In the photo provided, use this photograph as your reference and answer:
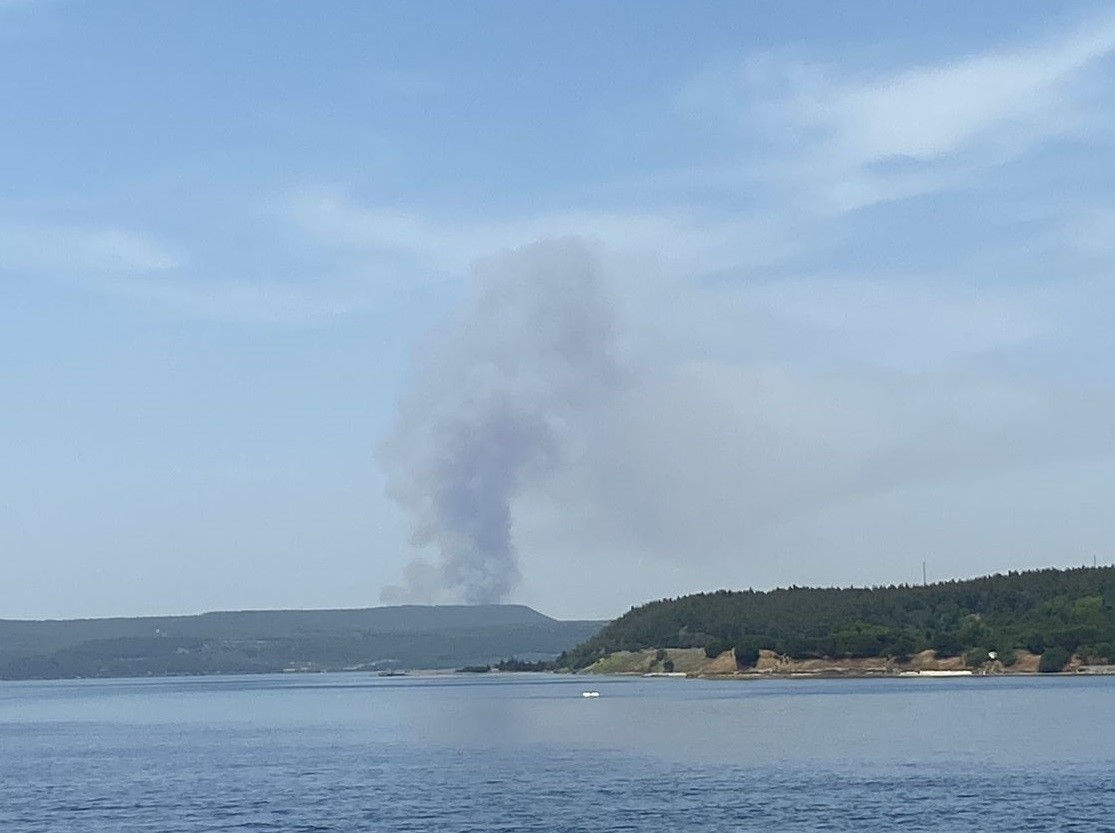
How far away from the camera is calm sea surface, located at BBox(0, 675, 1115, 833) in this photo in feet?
274

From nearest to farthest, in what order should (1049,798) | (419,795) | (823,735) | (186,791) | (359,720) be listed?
(1049,798) → (419,795) → (186,791) → (823,735) → (359,720)

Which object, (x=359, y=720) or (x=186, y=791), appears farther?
(x=359, y=720)

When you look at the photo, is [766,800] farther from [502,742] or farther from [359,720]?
[359,720]

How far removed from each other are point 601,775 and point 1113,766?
31.3 meters

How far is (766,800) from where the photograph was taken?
89.2m

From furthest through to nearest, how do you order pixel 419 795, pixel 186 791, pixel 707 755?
pixel 707 755, pixel 186 791, pixel 419 795

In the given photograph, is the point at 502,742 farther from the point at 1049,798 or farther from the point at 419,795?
the point at 1049,798

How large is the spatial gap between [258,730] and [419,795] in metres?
86.0

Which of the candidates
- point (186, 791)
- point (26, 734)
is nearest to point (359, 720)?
point (26, 734)

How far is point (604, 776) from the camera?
348ft

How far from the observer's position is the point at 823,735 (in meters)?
137

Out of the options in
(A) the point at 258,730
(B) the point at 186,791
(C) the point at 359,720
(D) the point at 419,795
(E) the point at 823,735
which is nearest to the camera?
(D) the point at 419,795

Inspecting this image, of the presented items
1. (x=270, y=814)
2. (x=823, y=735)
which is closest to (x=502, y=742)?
(x=823, y=735)

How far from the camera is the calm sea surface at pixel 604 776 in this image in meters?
83.4
